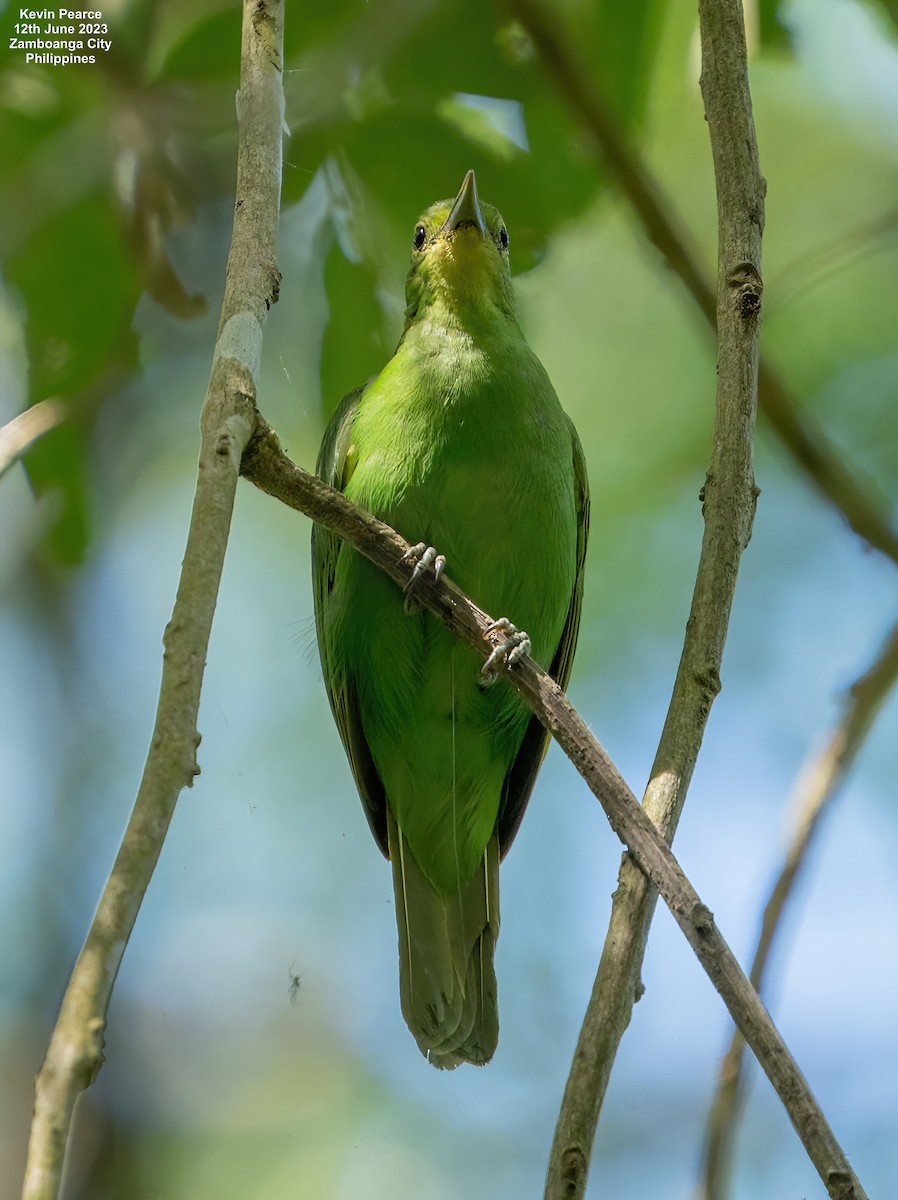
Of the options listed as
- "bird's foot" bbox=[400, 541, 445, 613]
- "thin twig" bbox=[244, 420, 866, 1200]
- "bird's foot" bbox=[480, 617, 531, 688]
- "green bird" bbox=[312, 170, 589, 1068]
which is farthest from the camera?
"green bird" bbox=[312, 170, 589, 1068]

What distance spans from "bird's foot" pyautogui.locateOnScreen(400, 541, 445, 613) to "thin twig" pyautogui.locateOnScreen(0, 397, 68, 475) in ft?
3.44

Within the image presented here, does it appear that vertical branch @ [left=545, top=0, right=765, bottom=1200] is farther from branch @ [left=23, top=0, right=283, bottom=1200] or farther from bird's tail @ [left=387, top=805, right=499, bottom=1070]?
bird's tail @ [left=387, top=805, right=499, bottom=1070]

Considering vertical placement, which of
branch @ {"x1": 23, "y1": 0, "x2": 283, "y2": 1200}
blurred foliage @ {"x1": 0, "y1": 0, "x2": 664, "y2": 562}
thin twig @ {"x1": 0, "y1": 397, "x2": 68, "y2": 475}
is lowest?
branch @ {"x1": 23, "y1": 0, "x2": 283, "y2": 1200}

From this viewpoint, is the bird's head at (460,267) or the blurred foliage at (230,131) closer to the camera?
the blurred foliage at (230,131)

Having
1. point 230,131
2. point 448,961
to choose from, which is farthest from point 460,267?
point 448,961

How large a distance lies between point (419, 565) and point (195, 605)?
53.4 inches

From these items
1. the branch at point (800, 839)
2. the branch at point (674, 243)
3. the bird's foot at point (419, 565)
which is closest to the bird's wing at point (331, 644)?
the bird's foot at point (419, 565)

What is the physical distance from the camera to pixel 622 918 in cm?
254

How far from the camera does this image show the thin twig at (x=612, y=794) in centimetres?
206

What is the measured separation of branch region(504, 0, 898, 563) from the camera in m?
4.09

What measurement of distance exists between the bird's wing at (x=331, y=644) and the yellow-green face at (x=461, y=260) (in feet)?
1.57

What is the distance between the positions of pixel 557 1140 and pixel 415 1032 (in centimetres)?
185

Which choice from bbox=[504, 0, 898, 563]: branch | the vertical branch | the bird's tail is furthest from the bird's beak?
the bird's tail

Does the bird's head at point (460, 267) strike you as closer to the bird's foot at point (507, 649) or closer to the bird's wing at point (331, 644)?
the bird's wing at point (331, 644)
